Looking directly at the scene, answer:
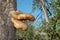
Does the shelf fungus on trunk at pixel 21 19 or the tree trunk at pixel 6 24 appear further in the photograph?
the tree trunk at pixel 6 24

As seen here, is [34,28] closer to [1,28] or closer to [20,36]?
[20,36]

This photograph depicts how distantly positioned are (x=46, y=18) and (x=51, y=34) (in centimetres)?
62

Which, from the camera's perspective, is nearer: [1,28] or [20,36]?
[1,28]

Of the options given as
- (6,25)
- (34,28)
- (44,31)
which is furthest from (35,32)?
(6,25)

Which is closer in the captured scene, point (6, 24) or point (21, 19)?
point (21, 19)

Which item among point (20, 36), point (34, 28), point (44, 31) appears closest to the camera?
point (44, 31)

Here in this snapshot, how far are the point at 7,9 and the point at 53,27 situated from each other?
6.56 m

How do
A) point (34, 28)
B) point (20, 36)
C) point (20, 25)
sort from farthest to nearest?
point (20, 36) → point (34, 28) → point (20, 25)

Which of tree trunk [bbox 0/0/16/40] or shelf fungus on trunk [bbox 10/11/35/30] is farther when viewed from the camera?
tree trunk [bbox 0/0/16/40]

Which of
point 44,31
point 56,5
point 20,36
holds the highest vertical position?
point 56,5

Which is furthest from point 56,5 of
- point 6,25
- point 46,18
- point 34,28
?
point 6,25

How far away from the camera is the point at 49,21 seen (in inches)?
312

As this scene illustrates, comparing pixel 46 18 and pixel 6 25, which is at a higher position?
pixel 6 25

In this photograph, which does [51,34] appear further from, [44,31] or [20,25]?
[20,25]
